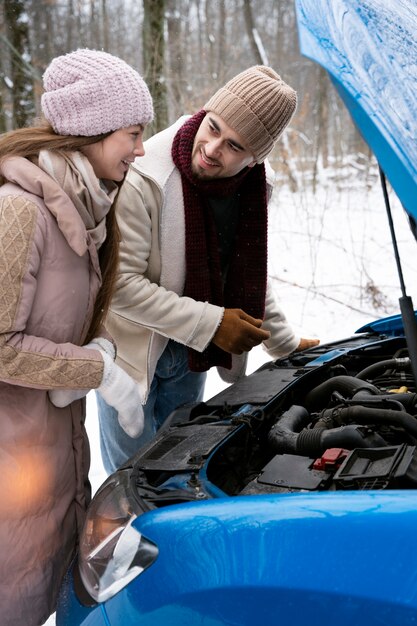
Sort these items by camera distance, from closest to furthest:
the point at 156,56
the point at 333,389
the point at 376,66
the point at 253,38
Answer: the point at 376,66 < the point at 333,389 < the point at 156,56 < the point at 253,38

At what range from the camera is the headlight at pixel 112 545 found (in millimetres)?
1585

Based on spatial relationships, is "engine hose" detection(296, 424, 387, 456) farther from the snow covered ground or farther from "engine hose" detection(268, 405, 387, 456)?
the snow covered ground

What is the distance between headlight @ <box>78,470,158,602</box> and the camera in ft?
5.20

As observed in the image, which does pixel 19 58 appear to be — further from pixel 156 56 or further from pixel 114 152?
pixel 114 152

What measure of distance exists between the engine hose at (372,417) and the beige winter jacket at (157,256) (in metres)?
0.70

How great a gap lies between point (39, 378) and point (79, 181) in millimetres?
561

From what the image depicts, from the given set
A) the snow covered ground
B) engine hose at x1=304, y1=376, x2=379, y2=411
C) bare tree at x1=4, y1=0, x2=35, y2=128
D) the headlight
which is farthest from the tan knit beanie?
bare tree at x1=4, y1=0, x2=35, y2=128

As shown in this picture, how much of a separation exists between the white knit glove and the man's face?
33.0 inches

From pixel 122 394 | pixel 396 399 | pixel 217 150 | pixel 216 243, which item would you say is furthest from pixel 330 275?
pixel 122 394

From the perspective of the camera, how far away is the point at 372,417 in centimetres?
203

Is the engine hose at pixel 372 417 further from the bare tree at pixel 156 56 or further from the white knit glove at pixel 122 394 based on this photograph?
the bare tree at pixel 156 56

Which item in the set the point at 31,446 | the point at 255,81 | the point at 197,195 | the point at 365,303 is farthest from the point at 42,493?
the point at 365,303

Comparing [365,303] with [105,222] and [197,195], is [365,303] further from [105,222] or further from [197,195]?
[105,222]

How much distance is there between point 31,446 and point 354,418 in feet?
3.12
